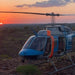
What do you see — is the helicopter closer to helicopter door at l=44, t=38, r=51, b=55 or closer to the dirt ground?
helicopter door at l=44, t=38, r=51, b=55

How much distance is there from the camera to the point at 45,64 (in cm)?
1296

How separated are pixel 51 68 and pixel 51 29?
221 cm

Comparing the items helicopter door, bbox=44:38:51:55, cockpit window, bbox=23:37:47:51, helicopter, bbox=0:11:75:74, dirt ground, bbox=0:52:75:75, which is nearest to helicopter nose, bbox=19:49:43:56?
helicopter, bbox=0:11:75:74

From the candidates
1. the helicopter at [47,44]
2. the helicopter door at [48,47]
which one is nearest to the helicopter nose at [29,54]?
the helicopter at [47,44]

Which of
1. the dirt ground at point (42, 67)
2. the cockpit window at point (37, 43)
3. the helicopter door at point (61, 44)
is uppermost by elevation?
the cockpit window at point (37, 43)

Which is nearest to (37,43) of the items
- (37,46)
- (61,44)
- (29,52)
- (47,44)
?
(37,46)

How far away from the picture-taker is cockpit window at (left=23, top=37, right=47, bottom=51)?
10.3 m

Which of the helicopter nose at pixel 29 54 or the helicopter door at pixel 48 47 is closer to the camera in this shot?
the helicopter nose at pixel 29 54

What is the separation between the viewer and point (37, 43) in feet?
34.0

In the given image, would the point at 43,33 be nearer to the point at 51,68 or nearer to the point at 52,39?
the point at 52,39

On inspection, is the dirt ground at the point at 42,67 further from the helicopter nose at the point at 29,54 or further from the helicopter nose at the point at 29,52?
the helicopter nose at the point at 29,52

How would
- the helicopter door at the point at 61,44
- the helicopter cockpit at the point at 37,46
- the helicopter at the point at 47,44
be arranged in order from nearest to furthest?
the helicopter cockpit at the point at 37,46
the helicopter at the point at 47,44
the helicopter door at the point at 61,44

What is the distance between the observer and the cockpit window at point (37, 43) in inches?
404

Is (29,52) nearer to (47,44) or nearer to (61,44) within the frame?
(47,44)
